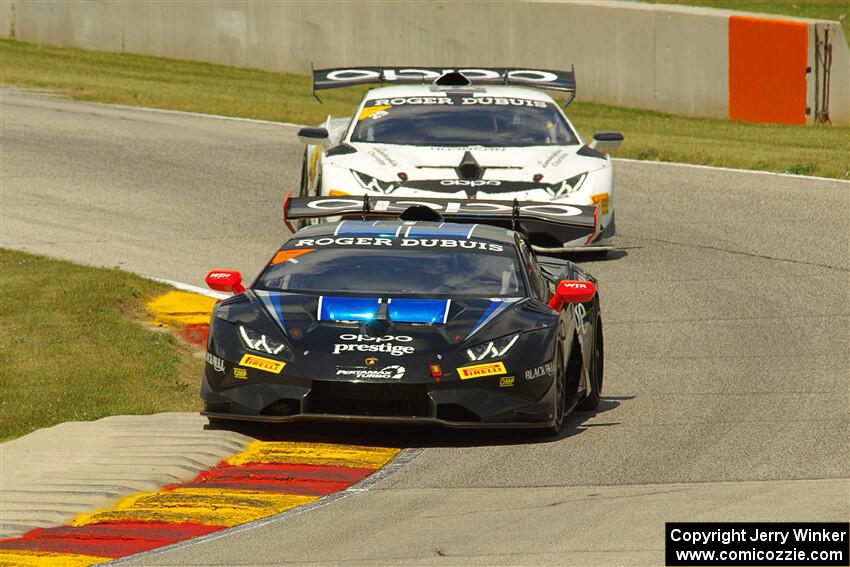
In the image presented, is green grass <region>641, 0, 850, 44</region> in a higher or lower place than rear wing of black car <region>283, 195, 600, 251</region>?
lower

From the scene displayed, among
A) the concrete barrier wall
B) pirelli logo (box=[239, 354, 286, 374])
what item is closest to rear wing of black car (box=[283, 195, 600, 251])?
pirelli logo (box=[239, 354, 286, 374])

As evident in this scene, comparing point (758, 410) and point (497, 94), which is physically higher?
point (497, 94)

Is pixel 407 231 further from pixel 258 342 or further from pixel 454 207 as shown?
pixel 454 207

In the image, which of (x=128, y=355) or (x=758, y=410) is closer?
(x=758, y=410)

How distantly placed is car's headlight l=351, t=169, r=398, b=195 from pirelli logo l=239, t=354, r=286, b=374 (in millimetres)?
5581

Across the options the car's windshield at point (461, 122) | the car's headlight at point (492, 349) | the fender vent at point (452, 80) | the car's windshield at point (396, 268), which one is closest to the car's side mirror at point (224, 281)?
the car's windshield at point (396, 268)

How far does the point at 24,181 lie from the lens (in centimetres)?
2003

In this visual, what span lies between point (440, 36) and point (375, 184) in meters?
13.5

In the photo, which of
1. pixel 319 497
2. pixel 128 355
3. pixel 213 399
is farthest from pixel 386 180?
pixel 319 497

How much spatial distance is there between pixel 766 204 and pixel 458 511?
11.4 m

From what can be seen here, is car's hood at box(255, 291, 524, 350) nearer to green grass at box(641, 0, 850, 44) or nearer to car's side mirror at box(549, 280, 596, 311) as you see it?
car's side mirror at box(549, 280, 596, 311)

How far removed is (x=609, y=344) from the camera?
43.0 feet

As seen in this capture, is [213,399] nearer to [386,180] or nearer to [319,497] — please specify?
[319,497]

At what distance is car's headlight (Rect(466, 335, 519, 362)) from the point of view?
9602mm
